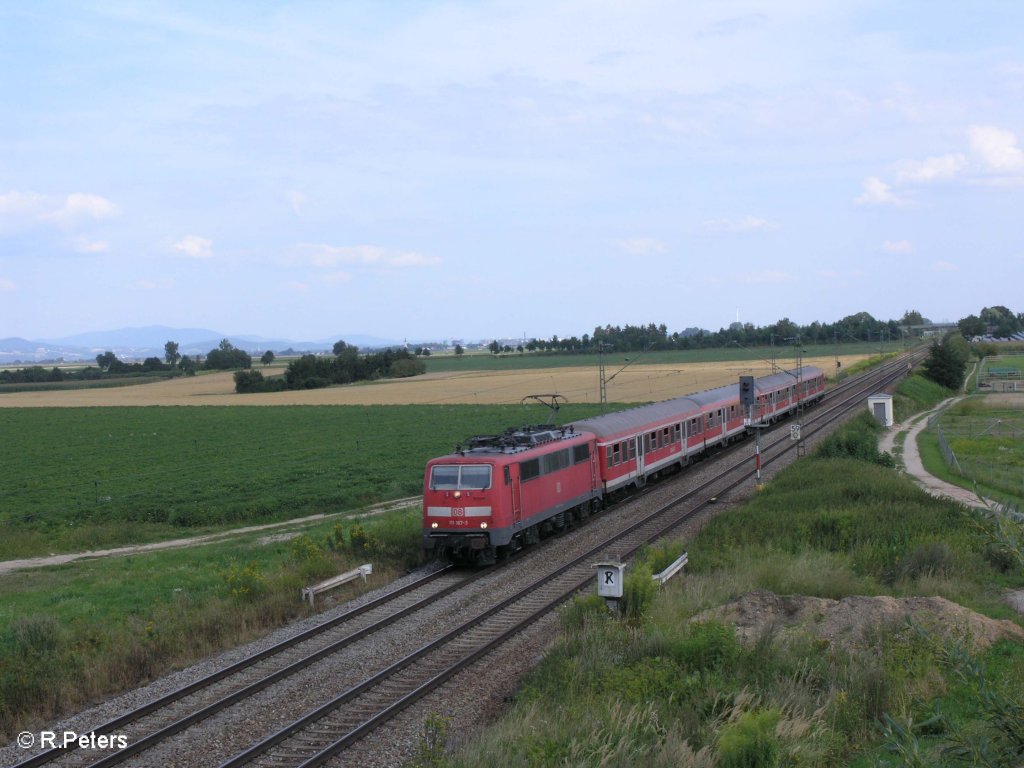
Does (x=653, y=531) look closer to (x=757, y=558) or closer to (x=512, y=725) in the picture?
(x=757, y=558)

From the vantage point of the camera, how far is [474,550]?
77.1ft

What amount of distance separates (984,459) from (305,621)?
34088 mm

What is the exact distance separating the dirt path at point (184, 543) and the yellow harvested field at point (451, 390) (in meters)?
47.2

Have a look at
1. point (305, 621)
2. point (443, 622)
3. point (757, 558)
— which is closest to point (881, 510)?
point (757, 558)

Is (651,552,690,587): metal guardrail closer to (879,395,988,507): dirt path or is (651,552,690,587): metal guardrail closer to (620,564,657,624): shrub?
(620,564,657,624): shrub

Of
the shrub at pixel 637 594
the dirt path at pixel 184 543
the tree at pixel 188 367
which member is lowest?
the dirt path at pixel 184 543

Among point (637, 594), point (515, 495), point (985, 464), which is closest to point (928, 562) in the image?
point (637, 594)

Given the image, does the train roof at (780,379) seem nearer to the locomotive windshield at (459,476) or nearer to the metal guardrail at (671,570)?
the locomotive windshield at (459,476)

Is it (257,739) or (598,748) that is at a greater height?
(598,748)

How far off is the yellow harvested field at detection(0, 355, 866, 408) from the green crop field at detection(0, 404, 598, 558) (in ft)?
36.6

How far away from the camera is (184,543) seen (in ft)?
108

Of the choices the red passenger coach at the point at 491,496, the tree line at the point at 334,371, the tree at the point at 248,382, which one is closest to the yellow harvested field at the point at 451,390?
the tree at the point at 248,382

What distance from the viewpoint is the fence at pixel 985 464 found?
32.9 m

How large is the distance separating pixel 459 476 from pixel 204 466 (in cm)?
3272
